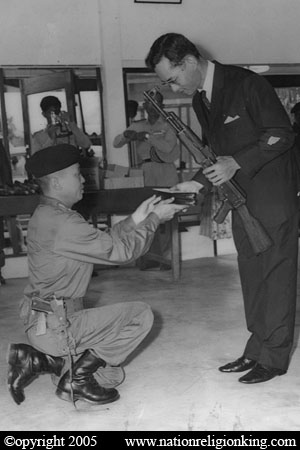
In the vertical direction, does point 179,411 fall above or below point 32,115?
below

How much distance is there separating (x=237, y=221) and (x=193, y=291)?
260 cm

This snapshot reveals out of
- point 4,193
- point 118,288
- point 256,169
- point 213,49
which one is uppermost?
point 213,49

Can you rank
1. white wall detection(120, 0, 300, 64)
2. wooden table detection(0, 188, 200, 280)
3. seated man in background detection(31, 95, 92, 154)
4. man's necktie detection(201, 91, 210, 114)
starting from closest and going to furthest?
man's necktie detection(201, 91, 210, 114)
wooden table detection(0, 188, 200, 280)
seated man in background detection(31, 95, 92, 154)
white wall detection(120, 0, 300, 64)

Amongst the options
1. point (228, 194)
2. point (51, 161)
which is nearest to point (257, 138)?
point (228, 194)

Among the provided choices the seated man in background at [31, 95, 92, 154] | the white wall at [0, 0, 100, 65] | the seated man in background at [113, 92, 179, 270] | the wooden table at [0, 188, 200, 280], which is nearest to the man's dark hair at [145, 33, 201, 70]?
the wooden table at [0, 188, 200, 280]

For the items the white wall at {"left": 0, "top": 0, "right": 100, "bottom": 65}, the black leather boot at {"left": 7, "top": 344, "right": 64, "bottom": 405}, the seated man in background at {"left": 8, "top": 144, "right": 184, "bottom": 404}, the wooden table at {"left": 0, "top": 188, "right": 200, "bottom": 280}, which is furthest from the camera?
the white wall at {"left": 0, "top": 0, "right": 100, "bottom": 65}

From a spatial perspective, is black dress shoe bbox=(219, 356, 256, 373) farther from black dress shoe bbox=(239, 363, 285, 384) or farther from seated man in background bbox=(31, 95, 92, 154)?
seated man in background bbox=(31, 95, 92, 154)

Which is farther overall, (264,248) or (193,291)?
(193,291)

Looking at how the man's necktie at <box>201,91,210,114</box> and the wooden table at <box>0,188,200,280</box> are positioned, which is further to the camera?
the wooden table at <box>0,188,200,280</box>

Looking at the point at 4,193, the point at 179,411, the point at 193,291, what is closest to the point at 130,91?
the point at 4,193

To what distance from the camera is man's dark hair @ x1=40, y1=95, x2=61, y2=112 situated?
22.4 ft

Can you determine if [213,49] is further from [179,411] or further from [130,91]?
[179,411]

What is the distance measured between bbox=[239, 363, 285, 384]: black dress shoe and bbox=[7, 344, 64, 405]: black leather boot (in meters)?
0.93

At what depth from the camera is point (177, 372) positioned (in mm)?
3615
